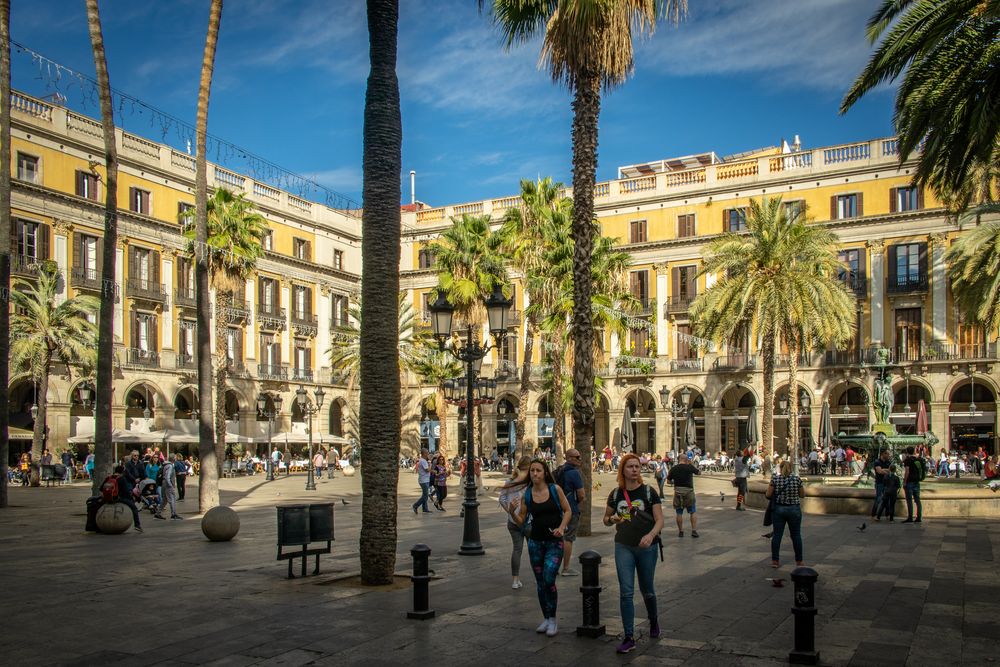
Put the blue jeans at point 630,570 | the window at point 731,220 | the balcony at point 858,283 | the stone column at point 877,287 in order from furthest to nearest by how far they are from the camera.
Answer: the window at point 731,220
the balcony at point 858,283
the stone column at point 877,287
the blue jeans at point 630,570

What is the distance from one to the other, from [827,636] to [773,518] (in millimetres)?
3524

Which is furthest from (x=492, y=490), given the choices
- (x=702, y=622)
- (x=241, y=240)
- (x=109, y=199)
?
(x=702, y=622)

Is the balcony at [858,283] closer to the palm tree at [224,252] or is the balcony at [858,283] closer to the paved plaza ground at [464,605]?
the palm tree at [224,252]

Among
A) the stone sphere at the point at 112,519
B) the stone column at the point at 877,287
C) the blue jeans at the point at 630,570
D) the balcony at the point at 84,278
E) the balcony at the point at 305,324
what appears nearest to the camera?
the blue jeans at the point at 630,570

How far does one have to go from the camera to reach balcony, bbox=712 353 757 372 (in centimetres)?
5000

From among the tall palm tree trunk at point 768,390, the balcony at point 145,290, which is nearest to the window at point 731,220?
the tall palm tree trunk at point 768,390

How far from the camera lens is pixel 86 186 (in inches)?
1649

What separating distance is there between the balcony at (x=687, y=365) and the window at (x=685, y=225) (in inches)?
286

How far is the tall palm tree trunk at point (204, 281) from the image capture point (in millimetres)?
19688

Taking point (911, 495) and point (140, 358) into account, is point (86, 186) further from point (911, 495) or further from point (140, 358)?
point (911, 495)

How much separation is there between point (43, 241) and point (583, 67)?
32188 millimetres

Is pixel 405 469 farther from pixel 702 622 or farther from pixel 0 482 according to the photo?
pixel 702 622

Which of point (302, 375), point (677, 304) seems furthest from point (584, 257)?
point (302, 375)

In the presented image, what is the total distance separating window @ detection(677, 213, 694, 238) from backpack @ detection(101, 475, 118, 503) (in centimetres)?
4073
